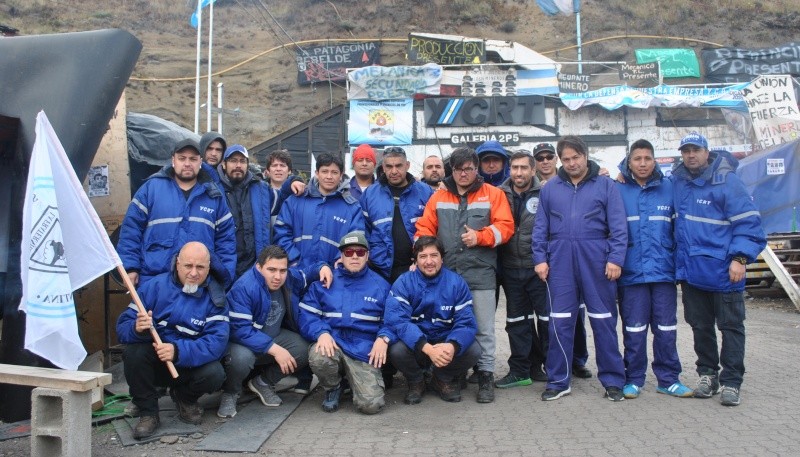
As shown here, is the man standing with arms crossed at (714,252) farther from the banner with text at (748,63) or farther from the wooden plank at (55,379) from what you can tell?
the banner with text at (748,63)

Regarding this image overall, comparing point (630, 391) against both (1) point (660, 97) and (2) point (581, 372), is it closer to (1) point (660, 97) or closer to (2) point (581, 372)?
(2) point (581, 372)

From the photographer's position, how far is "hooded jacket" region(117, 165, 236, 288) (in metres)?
5.46

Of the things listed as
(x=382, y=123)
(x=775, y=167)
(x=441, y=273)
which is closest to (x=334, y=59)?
→ (x=382, y=123)

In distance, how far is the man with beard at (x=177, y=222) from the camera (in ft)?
17.9

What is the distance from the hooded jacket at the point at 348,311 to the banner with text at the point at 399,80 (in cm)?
1697

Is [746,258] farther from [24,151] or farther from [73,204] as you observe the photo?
[24,151]

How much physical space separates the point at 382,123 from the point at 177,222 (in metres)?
17.0

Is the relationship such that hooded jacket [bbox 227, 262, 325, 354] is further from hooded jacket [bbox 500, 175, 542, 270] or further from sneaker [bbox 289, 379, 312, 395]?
Answer: hooded jacket [bbox 500, 175, 542, 270]

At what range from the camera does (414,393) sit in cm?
580

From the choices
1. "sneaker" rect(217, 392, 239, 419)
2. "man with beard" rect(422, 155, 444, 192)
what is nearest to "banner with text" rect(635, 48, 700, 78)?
"man with beard" rect(422, 155, 444, 192)

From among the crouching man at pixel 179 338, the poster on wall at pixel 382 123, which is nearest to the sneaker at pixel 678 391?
the crouching man at pixel 179 338

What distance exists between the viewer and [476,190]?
19.7ft

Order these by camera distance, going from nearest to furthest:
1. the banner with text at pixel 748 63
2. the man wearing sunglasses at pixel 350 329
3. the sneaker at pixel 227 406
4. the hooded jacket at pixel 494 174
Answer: the sneaker at pixel 227 406, the man wearing sunglasses at pixel 350 329, the hooded jacket at pixel 494 174, the banner with text at pixel 748 63

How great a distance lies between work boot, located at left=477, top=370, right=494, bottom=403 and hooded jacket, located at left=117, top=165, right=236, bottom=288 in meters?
2.15
